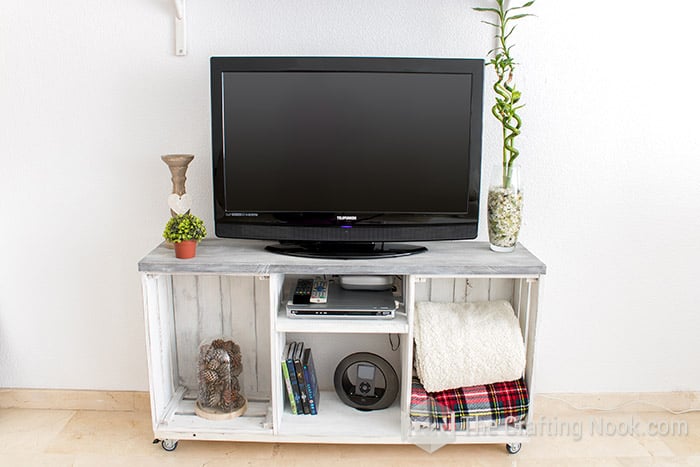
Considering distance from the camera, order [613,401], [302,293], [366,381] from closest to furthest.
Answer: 1. [302,293]
2. [366,381]
3. [613,401]

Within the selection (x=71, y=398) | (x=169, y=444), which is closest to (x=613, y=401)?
(x=169, y=444)

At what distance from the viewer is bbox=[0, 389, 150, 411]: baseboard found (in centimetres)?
231

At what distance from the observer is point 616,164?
213 cm

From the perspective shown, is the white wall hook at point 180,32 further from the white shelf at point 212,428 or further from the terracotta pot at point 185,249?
the white shelf at point 212,428

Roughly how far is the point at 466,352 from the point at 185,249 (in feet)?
3.02

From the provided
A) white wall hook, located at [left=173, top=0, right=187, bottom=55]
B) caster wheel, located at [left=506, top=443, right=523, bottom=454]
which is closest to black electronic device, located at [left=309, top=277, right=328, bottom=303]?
caster wheel, located at [left=506, top=443, right=523, bottom=454]

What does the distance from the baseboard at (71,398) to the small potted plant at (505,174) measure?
1415 mm

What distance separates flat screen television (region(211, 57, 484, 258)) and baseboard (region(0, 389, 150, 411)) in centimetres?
80

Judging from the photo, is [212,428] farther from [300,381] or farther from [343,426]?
[343,426]

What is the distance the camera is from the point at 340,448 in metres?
2.07

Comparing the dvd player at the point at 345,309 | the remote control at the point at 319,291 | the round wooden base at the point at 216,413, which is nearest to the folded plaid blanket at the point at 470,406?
the dvd player at the point at 345,309

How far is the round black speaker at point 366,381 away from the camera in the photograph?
213 cm

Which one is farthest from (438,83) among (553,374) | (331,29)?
(553,374)

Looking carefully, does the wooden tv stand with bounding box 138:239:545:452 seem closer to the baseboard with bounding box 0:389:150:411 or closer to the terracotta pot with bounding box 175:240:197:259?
the terracotta pot with bounding box 175:240:197:259
